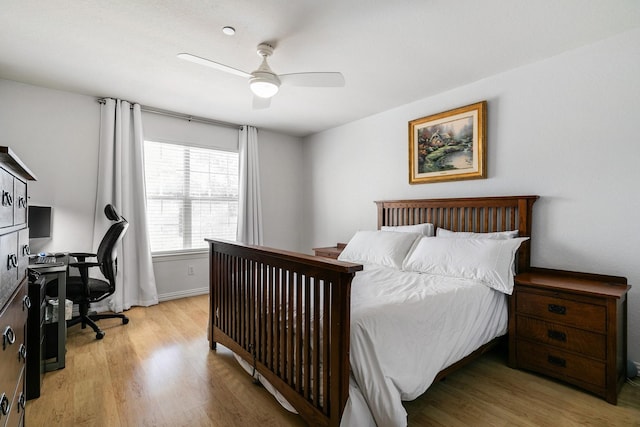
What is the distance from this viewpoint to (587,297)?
1.89 m

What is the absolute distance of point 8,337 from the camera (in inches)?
40.3

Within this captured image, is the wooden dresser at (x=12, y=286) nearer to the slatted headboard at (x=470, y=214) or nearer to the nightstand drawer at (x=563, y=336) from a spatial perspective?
the nightstand drawer at (x=563, y=336)

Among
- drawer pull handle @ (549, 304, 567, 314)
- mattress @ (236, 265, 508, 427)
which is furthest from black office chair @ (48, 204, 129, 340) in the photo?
drawer pull handle @ (549, 304, 567, 314)

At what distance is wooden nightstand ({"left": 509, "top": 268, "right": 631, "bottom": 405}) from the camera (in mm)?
1822

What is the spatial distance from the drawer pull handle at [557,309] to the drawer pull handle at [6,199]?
2.89 meters

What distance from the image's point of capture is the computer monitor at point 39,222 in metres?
2.84

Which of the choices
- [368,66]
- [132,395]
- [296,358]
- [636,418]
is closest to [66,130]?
[132,395]

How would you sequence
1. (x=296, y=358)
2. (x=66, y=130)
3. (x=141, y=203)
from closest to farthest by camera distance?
(x=296, y=358) < (x=66, y=130) < (x=141, y=203)

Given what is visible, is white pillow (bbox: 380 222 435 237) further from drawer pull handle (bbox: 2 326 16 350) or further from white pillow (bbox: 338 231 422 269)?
drawer pull handle (bbox: 2 326 16 350)

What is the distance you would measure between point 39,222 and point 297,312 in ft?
9.50

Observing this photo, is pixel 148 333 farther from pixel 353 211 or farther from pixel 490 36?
pixel 490 36

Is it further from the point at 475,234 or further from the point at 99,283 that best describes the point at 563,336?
the point at 99,283

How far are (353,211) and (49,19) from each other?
3.38m

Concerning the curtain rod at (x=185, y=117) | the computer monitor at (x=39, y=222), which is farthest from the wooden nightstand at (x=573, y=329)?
the computer monitor at (x=39, y=222)
